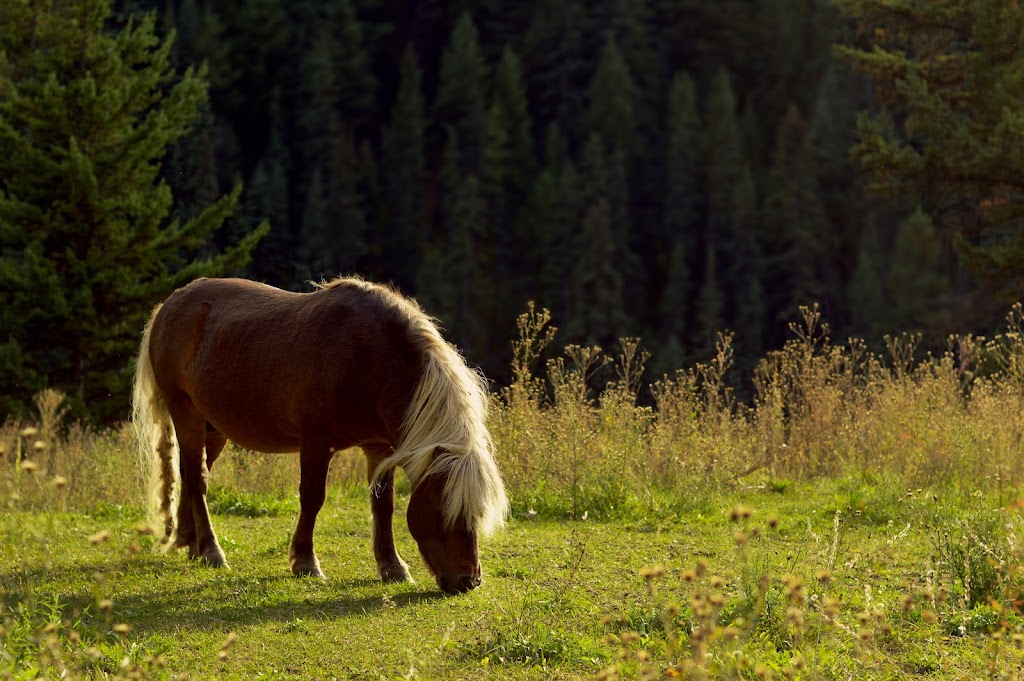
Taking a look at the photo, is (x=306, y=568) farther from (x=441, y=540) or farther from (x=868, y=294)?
(x=868, y=294)

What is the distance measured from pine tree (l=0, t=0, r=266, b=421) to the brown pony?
12805 mm

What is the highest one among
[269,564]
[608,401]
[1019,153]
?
[1019,153]

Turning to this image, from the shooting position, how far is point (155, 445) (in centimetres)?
795

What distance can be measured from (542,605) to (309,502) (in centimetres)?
171

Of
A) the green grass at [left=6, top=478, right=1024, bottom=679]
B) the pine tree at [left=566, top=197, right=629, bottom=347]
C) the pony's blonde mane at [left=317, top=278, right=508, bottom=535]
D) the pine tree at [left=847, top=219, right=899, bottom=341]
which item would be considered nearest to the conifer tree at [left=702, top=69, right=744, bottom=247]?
the pine tree at [left=566, top=197, right=629, bottom=347]

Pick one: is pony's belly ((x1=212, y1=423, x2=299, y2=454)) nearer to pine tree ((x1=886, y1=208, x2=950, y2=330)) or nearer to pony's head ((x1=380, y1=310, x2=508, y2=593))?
pony's head ((x1=380, y1=310, x2=508, y2=593))

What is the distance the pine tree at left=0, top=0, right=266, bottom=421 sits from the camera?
19969 mm

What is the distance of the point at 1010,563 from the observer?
5.43 m

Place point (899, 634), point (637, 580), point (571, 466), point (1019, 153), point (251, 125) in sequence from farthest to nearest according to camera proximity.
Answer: point (251, 125) → point (1019, 153) → point (571, 466) → point (637, 580) → point (899, 634)

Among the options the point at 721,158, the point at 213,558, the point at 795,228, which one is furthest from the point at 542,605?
the point at 721,158

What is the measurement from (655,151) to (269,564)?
68.5m

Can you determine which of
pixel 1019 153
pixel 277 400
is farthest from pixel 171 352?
pixel 1019 153

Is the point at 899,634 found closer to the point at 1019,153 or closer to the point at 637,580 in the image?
the point at 637,580

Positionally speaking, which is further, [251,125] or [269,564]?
[251,125]
